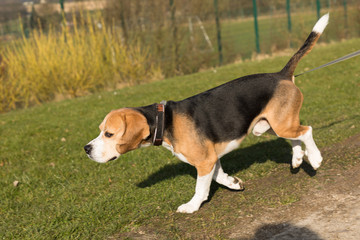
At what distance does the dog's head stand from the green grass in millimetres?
951

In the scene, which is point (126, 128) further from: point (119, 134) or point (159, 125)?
point (159, 125)

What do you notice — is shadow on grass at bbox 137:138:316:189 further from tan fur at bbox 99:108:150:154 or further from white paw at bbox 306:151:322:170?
tan fur at bbox 99:108:150:154

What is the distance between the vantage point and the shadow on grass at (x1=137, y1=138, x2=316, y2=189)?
20.6 feet

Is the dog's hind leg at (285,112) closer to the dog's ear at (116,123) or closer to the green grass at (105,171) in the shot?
the green grass at (105,171)

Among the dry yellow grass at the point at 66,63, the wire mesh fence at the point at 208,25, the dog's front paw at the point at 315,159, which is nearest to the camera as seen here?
the dog's front paw at the point at 315,159

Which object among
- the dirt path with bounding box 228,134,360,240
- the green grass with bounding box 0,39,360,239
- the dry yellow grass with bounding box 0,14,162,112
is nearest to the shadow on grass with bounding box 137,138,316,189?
the green grass with bounding box 0,39,360,239

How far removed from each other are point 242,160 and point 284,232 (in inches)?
104

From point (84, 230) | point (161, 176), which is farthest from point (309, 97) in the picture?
point (84, 230)

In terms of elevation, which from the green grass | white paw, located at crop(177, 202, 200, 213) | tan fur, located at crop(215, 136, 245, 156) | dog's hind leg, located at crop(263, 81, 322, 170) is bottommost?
the green grass

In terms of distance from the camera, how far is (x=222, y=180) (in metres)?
5.27

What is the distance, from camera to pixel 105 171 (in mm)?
7004

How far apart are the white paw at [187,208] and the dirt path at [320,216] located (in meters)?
0.67

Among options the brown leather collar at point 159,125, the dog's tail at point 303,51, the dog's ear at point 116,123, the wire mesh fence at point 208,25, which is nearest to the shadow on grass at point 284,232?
the brown leather collar at point 159,125

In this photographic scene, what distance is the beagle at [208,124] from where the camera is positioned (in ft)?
15.1
